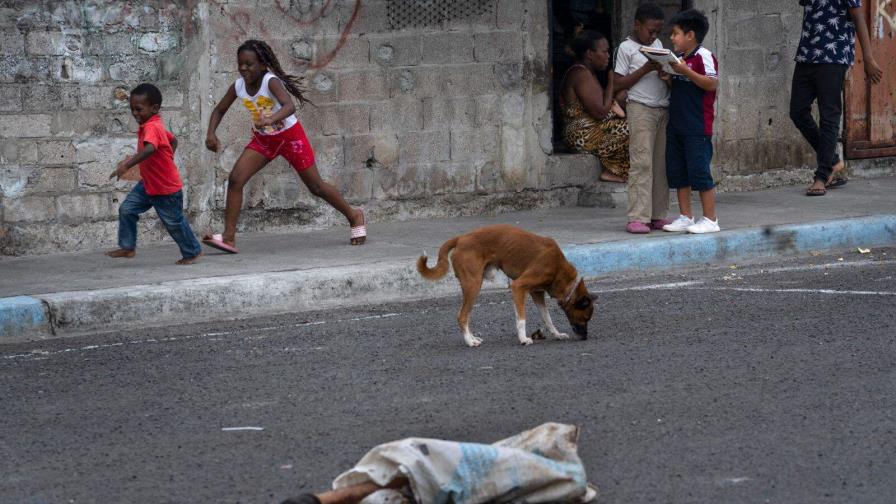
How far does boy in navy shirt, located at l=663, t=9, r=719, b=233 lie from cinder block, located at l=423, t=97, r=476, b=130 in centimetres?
200

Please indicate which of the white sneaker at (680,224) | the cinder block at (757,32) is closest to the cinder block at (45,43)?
the white sneaker at (680,224)

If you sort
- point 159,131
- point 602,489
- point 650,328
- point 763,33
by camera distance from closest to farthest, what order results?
point 602,489, point 650,328, point 159,131, point 763,33

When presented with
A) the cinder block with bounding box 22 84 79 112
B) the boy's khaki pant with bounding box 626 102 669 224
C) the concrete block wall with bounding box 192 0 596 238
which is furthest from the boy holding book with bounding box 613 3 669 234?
the cinder block with bounding box 22 84 79 112

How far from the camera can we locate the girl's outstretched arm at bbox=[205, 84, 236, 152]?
396 inches

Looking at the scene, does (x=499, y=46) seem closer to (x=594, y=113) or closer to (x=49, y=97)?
(x=594, y=113)

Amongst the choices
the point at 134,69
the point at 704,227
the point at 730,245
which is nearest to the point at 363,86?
the point at 134,69

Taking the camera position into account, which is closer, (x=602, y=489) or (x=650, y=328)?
(x=602, y=489)

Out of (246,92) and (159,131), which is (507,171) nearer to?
(246,92)

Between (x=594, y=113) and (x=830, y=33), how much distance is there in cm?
219

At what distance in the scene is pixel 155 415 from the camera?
618 centimetres

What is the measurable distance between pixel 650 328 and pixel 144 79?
4632mm

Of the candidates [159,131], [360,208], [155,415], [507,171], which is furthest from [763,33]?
[155,415]

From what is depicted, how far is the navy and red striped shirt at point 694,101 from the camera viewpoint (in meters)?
10.3

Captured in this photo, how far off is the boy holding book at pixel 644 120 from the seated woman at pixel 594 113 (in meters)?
1.32
